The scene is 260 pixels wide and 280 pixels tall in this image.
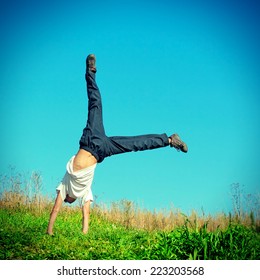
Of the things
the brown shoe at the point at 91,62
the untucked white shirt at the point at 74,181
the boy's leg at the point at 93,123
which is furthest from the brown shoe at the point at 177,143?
the brown shoe at the point at 91,62

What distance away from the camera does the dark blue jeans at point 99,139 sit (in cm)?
594

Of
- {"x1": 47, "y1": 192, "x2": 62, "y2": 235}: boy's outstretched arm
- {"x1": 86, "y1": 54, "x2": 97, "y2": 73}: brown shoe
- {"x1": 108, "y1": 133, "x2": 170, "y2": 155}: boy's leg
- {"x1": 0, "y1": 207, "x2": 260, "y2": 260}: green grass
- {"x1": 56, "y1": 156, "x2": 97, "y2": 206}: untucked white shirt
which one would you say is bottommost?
{"x1": 0, "y1": 207, "x2": 260, "y2": 260}: green grass

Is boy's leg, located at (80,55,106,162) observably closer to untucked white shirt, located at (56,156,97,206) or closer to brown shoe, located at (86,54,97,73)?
brown shoe, located at (86,54,97,73)

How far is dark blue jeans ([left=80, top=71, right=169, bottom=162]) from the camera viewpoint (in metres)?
5.94

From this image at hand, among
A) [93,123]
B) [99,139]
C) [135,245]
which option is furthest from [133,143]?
[135,245]

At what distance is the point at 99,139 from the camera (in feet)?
19.5

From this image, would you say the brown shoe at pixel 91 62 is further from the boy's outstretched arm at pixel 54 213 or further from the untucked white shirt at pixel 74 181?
the boy's outstretched arm at pixel 54 213

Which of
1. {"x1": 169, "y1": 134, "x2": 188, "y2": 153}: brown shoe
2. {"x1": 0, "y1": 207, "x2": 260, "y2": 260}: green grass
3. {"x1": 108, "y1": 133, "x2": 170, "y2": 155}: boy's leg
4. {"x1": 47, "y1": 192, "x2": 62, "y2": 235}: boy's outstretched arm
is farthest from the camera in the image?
{"x1": 169, "y1": 134, "x2": 188, "y2": 153}: brown shoe

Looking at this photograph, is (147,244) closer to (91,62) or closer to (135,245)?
(135,245)

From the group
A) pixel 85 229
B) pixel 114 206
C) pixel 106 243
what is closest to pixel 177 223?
pixel 114 206

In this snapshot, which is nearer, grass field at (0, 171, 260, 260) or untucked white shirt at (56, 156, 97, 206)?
grass field at (0, 171, 260, 260)

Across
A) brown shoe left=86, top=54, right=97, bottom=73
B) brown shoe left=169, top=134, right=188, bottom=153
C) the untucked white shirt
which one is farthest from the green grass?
brown shoe left=86, top=54, right=97, bottom=73
